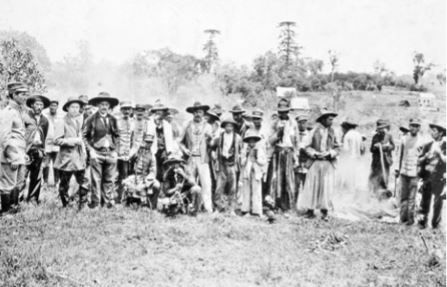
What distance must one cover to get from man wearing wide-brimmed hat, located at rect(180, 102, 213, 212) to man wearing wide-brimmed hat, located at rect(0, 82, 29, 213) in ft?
8.79

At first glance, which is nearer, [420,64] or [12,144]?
[12,144]

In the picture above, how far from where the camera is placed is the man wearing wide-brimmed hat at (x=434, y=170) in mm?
7477

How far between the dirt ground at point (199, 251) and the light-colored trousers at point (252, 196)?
436 mm

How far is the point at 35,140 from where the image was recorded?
7.12 m

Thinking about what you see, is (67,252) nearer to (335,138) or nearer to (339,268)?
(339,268)

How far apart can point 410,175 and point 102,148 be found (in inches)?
209

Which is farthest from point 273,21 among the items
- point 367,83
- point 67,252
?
point 367,83

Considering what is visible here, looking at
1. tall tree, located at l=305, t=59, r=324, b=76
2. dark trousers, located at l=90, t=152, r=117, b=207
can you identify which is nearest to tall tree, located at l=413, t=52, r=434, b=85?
dark trousers, located at l=90, t=152, r=117, b=207

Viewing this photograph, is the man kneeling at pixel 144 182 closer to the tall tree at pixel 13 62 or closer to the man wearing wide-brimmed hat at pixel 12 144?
the man wearing wide-brimmed hat at pixel 12 144

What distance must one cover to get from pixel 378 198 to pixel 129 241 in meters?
5.65

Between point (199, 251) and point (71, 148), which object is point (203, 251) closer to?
point (199, 251)

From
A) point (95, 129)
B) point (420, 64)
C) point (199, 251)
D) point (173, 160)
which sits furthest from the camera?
point (420, 64)

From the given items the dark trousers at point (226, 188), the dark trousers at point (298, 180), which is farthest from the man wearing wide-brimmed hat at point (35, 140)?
the dark trousers at point (298, 180)

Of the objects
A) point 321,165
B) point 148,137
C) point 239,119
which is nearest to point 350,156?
point 321,165
